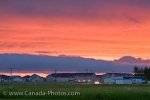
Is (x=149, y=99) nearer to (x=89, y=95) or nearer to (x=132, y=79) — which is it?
(x=89, y=95)

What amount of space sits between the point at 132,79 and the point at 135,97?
412ft

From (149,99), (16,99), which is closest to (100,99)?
(149,99)

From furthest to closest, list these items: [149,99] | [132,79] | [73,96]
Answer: [132,79], [73,96], [149,99]

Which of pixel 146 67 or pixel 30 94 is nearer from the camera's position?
pixel 30 94

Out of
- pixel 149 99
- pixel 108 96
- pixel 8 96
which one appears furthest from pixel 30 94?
pixel 149 99

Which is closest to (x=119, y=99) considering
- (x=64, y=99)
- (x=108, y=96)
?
(x=108, y=96)

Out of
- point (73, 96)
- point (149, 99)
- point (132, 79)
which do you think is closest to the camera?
point (149, 99)

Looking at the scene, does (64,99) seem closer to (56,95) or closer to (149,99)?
(56,95)

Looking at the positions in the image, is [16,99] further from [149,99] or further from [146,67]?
[146,67]

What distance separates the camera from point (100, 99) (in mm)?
53844

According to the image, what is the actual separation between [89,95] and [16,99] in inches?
325

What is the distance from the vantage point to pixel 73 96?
56.5m

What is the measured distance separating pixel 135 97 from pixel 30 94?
12646 millimetres

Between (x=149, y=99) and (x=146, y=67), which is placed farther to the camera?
(x=146, y=67)
